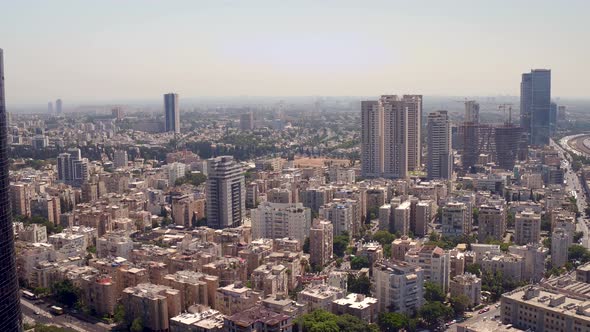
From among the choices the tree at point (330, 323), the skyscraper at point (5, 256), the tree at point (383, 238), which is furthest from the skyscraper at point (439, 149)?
the skyscraper at point (5, 256)

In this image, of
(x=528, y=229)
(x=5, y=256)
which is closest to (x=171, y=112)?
(x=528, y=229)

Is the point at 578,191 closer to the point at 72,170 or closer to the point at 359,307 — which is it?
the point at 359,307

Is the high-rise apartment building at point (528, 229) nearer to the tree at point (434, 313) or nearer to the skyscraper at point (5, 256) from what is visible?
the tree at point (434, 313)

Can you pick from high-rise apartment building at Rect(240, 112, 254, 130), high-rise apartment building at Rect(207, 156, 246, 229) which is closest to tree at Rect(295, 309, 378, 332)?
high-rise apartment building at Rect(207, 156, 246, 229)

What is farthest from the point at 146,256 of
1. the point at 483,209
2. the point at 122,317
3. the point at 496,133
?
the point at 496,133

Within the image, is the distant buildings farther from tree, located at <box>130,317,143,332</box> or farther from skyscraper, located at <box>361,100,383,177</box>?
tree, located at <box>130,317,143,332</box>
